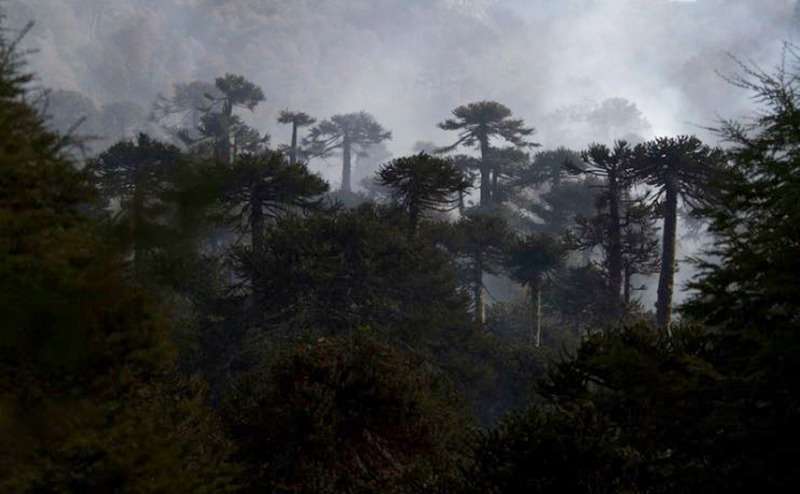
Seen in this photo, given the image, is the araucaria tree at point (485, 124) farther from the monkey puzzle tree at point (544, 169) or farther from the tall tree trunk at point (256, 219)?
the tall tree trunk at point (256, 219)

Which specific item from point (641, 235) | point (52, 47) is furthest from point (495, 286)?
point (52, 47)

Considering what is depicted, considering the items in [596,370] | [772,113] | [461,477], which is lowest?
[461,477]

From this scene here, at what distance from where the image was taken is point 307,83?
189 m

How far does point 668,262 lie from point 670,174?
11.0 ft

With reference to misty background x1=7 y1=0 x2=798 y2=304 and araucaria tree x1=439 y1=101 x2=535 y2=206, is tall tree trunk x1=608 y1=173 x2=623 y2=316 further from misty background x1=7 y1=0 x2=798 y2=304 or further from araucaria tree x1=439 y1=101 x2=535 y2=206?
misty background x1=7 y1=0 x2=798 y2=304

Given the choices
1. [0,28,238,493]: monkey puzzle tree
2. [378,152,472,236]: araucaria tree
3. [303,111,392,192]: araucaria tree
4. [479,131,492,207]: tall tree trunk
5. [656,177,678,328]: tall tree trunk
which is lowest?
[0,28,238,493]: monkey puzzle tree

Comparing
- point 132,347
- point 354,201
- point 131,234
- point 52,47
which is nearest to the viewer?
point 131,234

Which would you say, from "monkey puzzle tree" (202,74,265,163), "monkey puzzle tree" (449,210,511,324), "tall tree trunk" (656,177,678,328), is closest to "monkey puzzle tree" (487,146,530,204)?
"monkey puzzle tree" (449,210,511,324)

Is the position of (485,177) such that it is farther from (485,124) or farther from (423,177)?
(423,177)

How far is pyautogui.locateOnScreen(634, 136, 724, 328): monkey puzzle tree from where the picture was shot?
23625 mm

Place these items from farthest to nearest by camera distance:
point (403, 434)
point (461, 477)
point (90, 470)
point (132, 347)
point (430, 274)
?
point (430, 274) < point (403, 434) < point (461, 477) < point (132, 347) < point (90, 470)

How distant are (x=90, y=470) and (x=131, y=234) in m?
2.64

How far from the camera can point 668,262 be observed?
2427cm

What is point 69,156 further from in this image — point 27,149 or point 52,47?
point 52,47
